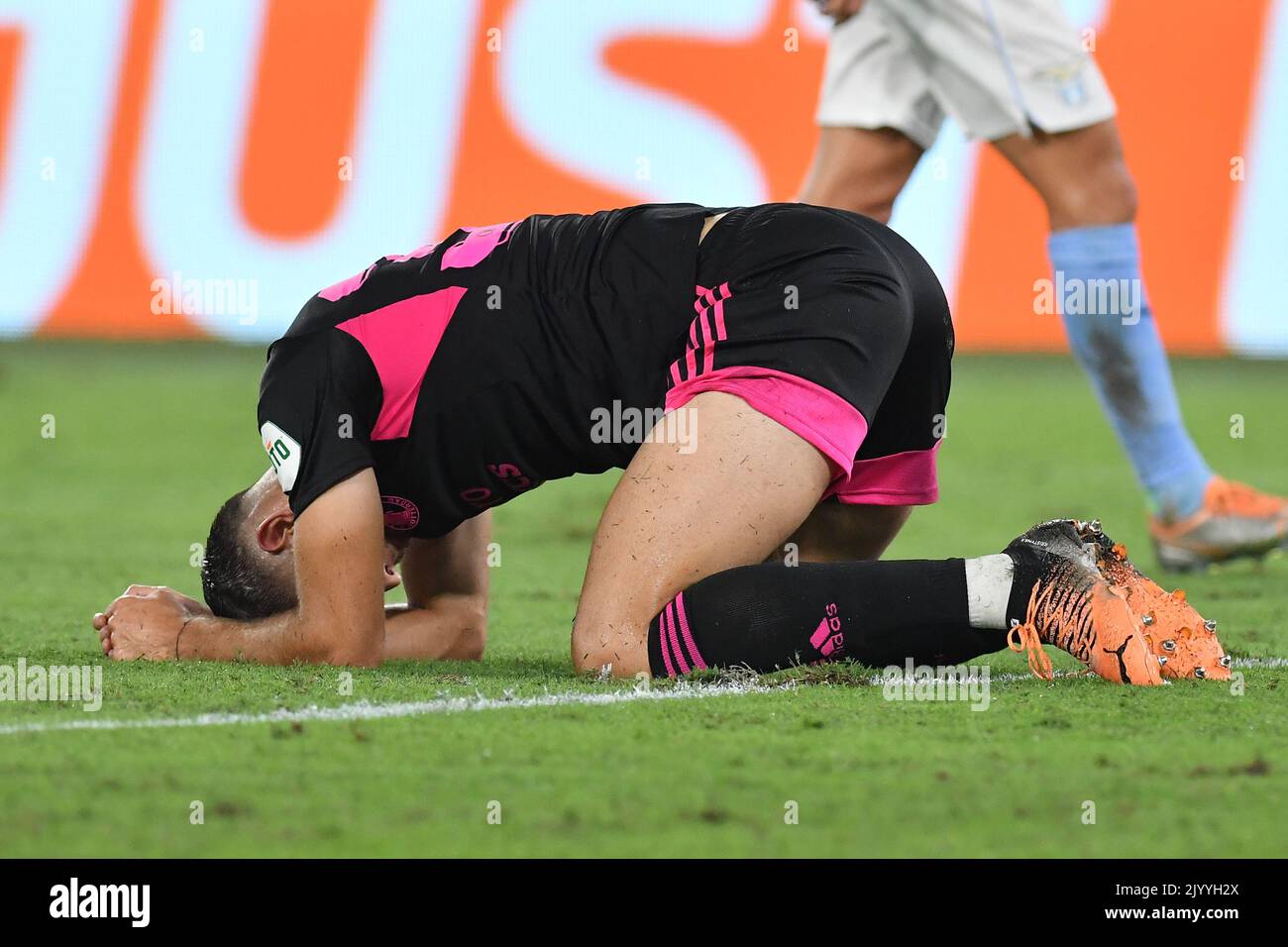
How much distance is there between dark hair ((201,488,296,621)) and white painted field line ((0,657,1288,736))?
1.97 ft

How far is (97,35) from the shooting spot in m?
9.68

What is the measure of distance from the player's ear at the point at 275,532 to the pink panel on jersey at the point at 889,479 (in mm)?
1081

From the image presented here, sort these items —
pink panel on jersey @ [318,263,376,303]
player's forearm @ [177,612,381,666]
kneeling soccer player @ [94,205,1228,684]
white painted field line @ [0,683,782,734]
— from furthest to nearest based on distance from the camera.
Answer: pink panel on jersey @ [318,263,376,303] → player's forearm @ [177,612,381,666] → kneeling soccer player @ [94,205,1228,684] → white painted field line @ [0,683,782,734]

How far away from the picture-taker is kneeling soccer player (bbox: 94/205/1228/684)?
3.13 metres

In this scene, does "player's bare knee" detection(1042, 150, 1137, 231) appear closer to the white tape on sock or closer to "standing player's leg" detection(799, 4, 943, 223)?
"standing player's leg" detection(799, 4, 943, 223)

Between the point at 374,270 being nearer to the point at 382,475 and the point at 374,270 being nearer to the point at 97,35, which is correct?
the point at 382,475

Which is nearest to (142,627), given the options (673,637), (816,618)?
(673,637)

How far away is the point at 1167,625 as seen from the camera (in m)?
3.09

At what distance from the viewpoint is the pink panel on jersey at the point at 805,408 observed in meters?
3.17

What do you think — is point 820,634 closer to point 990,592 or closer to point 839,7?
point 990,592

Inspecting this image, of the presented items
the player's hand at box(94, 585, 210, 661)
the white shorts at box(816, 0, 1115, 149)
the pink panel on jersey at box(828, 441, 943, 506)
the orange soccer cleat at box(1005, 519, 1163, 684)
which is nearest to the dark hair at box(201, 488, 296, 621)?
the player's hand at box(94, 585, 210, 661)

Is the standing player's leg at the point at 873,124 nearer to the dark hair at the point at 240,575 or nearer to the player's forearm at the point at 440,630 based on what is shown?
the player's forearm at the point at 440,630

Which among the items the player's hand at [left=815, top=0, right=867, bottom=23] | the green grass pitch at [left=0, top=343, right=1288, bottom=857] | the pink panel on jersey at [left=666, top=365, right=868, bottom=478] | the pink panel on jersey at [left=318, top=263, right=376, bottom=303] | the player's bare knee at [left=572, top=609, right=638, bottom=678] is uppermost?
the player's hand at [left=815, top=0, right=867, bottom=23]
